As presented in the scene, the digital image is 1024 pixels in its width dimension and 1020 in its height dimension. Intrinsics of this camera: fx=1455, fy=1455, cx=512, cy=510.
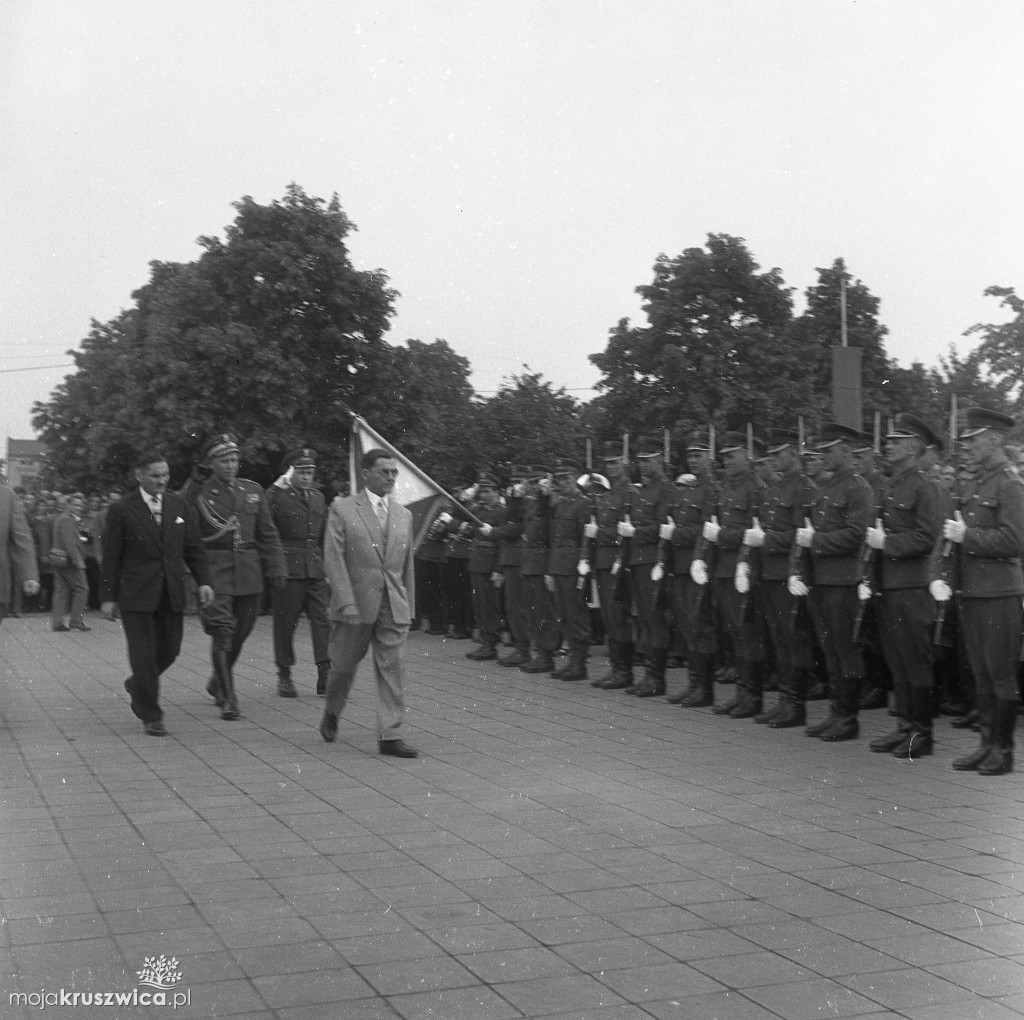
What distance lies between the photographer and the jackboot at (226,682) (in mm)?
10703

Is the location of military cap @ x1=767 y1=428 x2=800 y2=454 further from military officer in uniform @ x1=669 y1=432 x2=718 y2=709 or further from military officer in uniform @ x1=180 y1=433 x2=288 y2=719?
military officer in uniform @ x1=180 y1=433 x2=288 y2=719

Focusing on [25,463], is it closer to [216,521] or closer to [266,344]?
[266,344]

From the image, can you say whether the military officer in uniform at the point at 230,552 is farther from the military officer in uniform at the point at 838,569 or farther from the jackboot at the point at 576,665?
the military officer in uniform at the point at 838,569

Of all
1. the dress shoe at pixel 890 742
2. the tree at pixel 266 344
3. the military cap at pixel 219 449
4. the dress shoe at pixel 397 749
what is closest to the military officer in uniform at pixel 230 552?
the military cap at pixel 219 449

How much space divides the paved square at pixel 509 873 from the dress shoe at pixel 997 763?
0.18 meters

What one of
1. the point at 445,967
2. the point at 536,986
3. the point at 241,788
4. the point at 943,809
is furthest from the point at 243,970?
the point at 943,809

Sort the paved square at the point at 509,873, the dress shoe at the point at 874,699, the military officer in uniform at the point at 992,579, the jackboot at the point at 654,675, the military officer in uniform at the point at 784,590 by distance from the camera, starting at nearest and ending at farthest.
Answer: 1. the paved square at the point at 509,873
2. the military officer in uniform at the point at 992,579
3. the military officer in uniform at the point at 784,590
4. the dress shoe at the point at 874,699
5. the jackboot at the point at 654,675

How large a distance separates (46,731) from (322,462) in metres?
23.8

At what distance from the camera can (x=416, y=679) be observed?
1358 centimetres

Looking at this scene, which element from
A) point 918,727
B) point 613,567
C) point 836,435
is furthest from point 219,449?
point 918,727

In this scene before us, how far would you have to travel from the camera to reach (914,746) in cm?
902

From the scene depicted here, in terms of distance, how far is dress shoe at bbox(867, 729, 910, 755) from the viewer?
30.0 ft

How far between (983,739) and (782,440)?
3.17 meters

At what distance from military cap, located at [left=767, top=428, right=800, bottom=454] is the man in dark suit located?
4.38 meters
